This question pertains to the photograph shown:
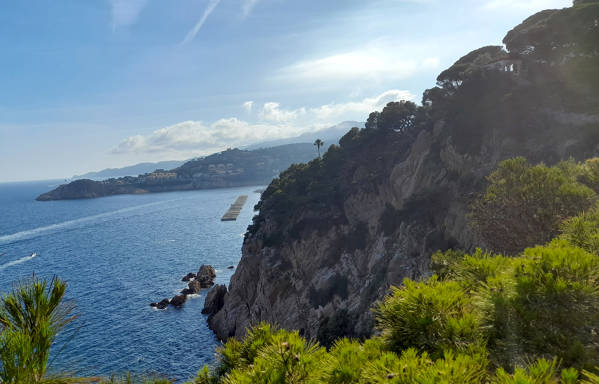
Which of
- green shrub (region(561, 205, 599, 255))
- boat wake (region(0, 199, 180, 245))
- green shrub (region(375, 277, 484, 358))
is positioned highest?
green shrub (region(375, 277, 484, 358))

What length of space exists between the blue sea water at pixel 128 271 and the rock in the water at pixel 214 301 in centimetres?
173

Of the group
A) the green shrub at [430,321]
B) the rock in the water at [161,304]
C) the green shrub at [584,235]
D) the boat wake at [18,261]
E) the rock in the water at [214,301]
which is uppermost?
the green shrub at [430,321]

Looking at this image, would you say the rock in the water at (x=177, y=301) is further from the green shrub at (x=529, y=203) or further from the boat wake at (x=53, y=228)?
the boat wake at (x=53, y=228)

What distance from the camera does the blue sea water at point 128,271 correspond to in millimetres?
46656

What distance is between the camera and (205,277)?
244 feet

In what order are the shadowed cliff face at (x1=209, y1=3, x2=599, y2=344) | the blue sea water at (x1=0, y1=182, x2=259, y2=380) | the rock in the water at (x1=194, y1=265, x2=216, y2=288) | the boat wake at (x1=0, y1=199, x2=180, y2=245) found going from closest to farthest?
the shadowed cliff face at (x1=209, y1=3, x2=599, y2=344) < the blue sea water at (x1=0, y1=182, x2=259, y2=380) < the rock in the water at (x1=194, y1=265, x2=216, y2=288) < the boat wake at (x1=0, y1=199, x2=180, y2=245)

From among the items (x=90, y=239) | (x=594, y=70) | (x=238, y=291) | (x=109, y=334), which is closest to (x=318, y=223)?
(x=238, y=291)

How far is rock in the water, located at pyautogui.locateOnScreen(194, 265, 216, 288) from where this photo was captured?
7312cm

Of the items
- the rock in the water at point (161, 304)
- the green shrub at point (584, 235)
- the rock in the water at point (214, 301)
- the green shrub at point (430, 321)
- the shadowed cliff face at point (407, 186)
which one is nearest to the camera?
the green shrub at point (430, 321)

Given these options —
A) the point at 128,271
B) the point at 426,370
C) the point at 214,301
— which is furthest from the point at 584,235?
the point at 128,271

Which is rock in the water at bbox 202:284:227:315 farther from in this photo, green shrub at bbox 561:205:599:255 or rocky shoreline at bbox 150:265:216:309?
green shrub at bbox 561:205:599:255

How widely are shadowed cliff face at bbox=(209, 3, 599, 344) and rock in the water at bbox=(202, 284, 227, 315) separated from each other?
11.1 feet

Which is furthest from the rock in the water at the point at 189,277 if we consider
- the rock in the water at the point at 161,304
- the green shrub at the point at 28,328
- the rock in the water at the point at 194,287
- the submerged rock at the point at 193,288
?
the green shrub at the point at 28,328

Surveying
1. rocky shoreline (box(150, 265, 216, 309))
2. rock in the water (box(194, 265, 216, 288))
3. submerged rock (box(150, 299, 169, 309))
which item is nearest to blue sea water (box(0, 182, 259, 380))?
submerged rock (box(150, 299, 169, 309))
